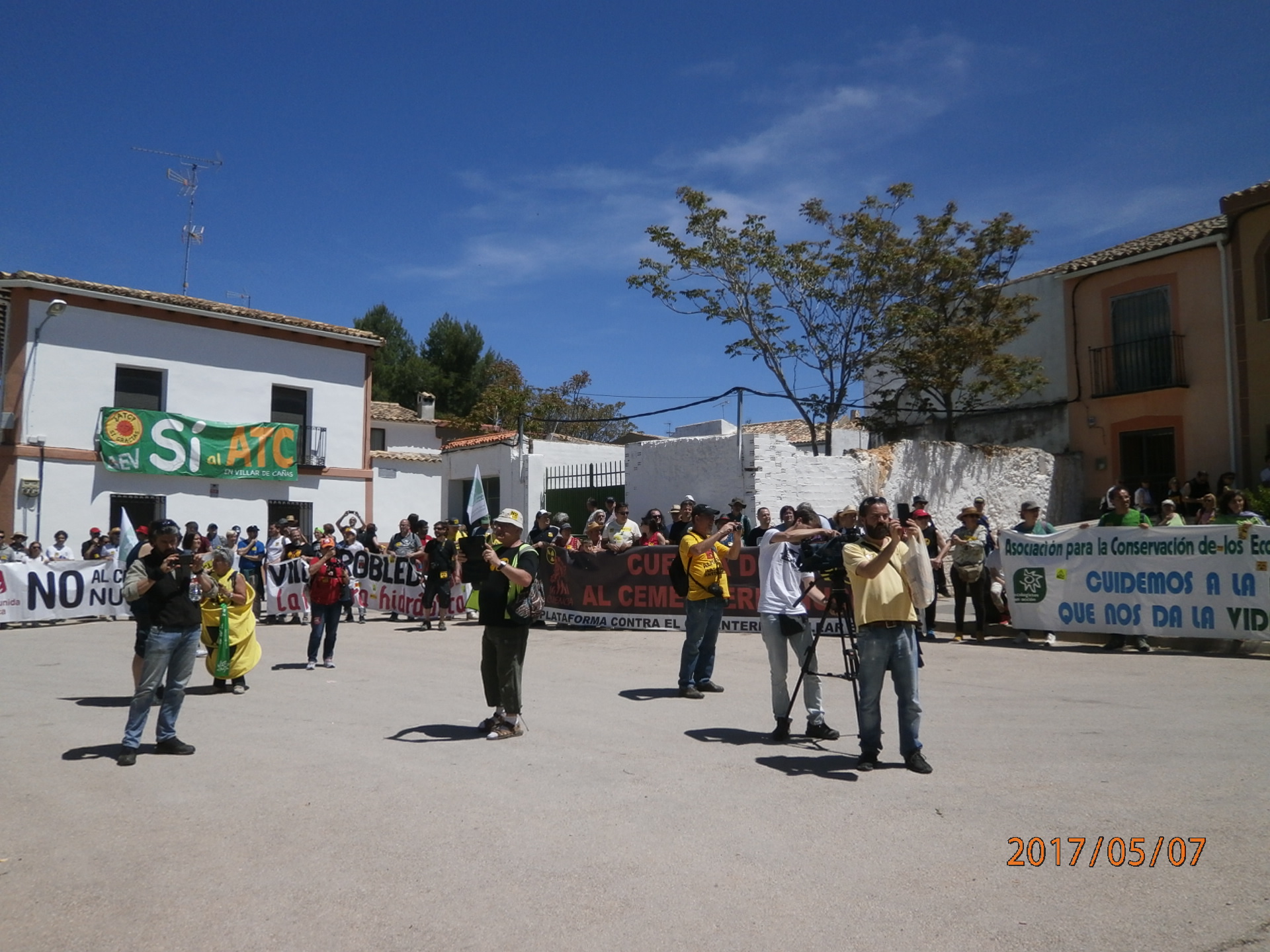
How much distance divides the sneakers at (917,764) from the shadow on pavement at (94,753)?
18.3ft

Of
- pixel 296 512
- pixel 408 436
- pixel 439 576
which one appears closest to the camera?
pixel 439 576

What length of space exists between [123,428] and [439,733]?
22339 millimetres

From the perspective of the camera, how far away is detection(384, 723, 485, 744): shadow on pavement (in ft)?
24.3

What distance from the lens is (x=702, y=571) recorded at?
9.09 metres

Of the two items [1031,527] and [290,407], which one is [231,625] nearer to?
[1031,527]

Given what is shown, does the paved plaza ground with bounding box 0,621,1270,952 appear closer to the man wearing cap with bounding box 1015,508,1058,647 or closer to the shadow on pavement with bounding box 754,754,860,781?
the shadow on pavement with bounding box 754,754,860,781

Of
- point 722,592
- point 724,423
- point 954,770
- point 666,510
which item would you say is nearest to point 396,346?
point 724,423

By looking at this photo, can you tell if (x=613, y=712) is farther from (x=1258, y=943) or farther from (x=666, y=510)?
(x=666, y=510)

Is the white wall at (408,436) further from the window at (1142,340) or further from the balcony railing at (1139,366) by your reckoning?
the window at (1142,340)

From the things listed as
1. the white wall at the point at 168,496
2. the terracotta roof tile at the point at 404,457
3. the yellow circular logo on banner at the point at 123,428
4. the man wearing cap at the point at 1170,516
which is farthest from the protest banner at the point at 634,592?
the terracotta roof tile at the point at 404,457

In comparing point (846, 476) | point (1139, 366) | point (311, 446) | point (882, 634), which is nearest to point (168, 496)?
point (311, 446)

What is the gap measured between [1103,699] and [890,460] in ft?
45.1

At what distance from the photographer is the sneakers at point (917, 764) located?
20.1ft
